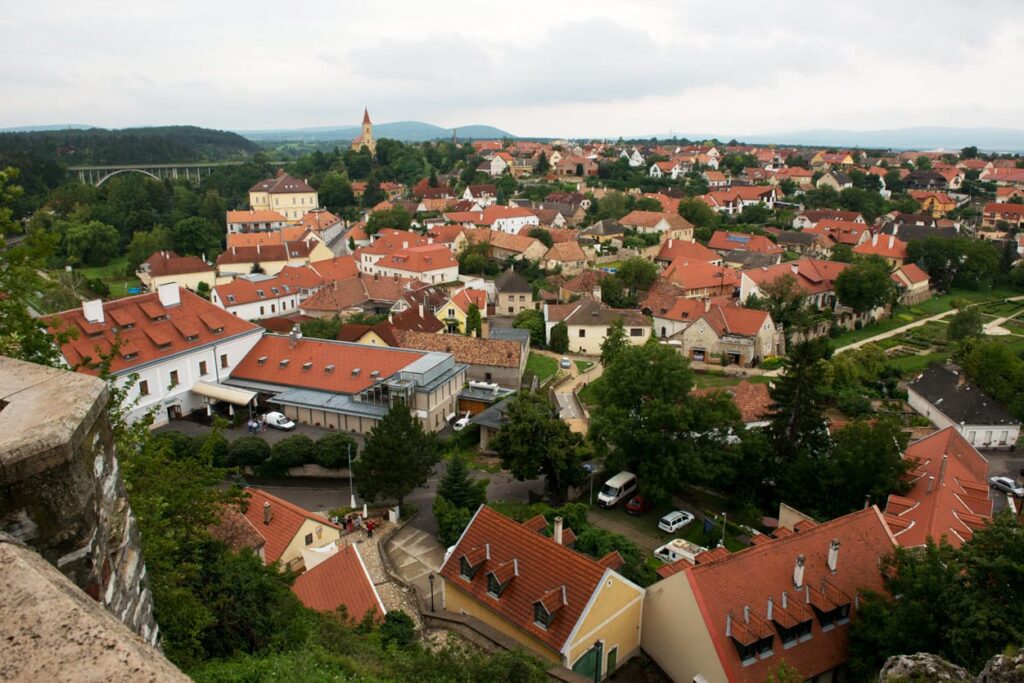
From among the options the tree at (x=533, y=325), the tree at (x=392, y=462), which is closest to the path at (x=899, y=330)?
the tree at (x=533, y=325)

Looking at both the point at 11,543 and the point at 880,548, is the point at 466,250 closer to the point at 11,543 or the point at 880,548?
the point at 880,548

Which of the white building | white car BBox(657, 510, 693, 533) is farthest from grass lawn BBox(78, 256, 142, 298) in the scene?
white car BBox(657, 510, 693, 533)

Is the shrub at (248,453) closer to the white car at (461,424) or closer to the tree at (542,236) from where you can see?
the white car at (461,424)

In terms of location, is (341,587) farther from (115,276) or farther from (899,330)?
(115,276)

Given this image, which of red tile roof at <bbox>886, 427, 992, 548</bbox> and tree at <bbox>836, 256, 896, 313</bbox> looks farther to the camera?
tree at <bbox>836, 256, 896, 313</bbox>

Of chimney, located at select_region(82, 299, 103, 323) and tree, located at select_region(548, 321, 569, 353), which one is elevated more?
chimney, located at select_region(82, 299, 103, 323)

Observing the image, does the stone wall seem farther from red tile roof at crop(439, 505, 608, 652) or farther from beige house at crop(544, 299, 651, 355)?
beige house at crop(544, 299, 651, 355)
